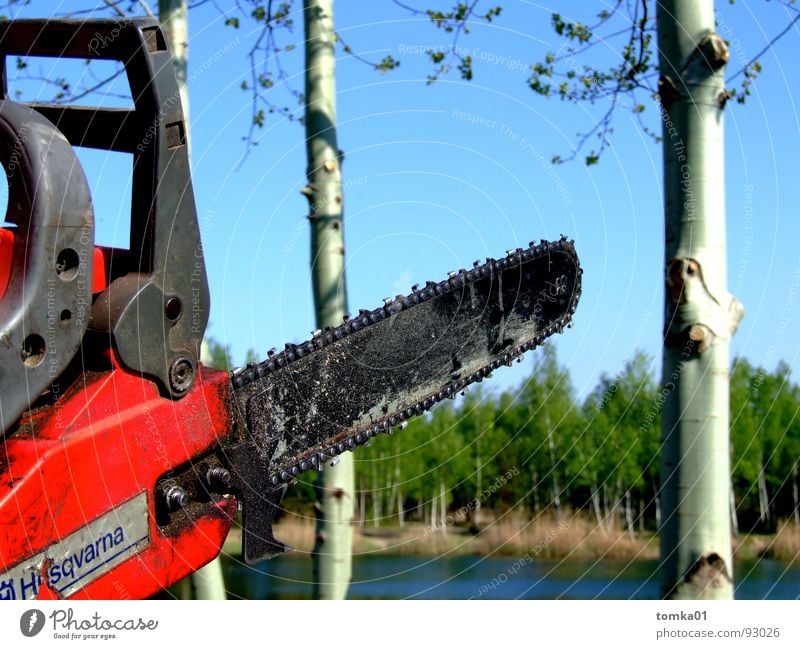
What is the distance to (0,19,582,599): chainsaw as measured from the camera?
182 cm

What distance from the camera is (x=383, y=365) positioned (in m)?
2.50

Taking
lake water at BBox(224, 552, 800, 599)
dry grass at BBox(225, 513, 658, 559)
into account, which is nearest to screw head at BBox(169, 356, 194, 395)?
lake water at BBox(224, 552, 800, 599)

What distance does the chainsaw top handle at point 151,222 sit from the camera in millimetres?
1973

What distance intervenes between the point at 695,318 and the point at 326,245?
2.46 m

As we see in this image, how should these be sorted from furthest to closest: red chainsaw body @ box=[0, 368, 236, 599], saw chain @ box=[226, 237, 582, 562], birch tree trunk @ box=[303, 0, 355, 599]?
birch tree trunk @ box=[303, 0, 355, 599]
saw chain @ box=[226, 237, 582, 562]
red chainsaw body @ box=[0, 368, 236, 599]

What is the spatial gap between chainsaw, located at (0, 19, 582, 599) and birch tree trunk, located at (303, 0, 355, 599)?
1.94m

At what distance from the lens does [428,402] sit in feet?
8.69

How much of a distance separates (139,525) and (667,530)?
1356 mm

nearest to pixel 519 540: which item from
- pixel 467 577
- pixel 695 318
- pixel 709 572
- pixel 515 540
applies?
pixel 515 540

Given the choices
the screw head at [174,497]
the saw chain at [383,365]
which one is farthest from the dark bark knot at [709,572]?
the screw head at [174,497]

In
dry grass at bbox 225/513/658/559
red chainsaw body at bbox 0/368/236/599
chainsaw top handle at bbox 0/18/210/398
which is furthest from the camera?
dry grass at bbox 225/513/658/559

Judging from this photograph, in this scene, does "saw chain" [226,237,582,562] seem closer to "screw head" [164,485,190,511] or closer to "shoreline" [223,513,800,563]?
"screw head" [164,485,190,511]
